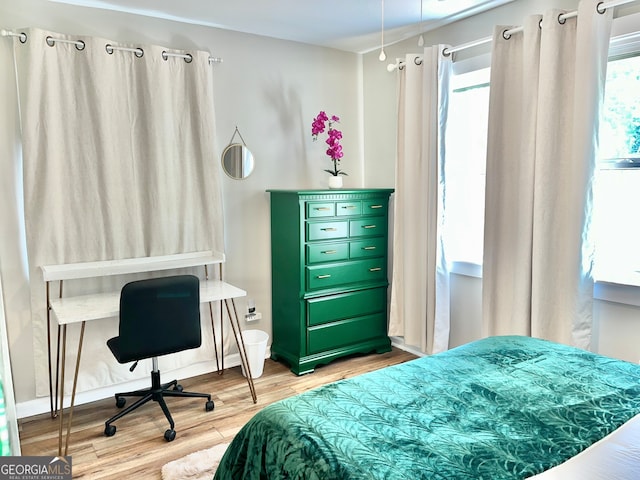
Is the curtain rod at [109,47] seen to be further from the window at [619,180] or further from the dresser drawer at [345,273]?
the window at [619,180]

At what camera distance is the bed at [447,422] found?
1248mm

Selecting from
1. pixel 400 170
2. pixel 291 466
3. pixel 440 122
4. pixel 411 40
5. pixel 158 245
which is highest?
pixel 411 40

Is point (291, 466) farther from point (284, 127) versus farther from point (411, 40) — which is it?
point (411, 40)

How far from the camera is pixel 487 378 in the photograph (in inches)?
69.2

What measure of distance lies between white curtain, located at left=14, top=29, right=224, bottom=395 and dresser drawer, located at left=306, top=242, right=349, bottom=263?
67cm

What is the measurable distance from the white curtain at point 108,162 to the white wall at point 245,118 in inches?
4.2

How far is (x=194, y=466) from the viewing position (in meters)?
2.31

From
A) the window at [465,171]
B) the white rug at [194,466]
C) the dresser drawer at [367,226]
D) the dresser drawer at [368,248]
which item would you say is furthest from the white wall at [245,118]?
the white rug at [194,466]

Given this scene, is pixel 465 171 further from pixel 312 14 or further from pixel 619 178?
pixel 312 14

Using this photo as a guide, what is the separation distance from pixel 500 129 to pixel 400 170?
2.98 feet

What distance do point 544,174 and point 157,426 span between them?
2692 millimetres

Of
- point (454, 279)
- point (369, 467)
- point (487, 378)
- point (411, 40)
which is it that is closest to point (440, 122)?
point (411, 40)

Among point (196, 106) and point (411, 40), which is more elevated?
point (411, 40)

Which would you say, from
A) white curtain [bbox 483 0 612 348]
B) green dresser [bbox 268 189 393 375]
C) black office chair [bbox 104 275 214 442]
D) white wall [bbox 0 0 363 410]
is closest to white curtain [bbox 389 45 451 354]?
green dresser [bbox 268 189 393 375]
